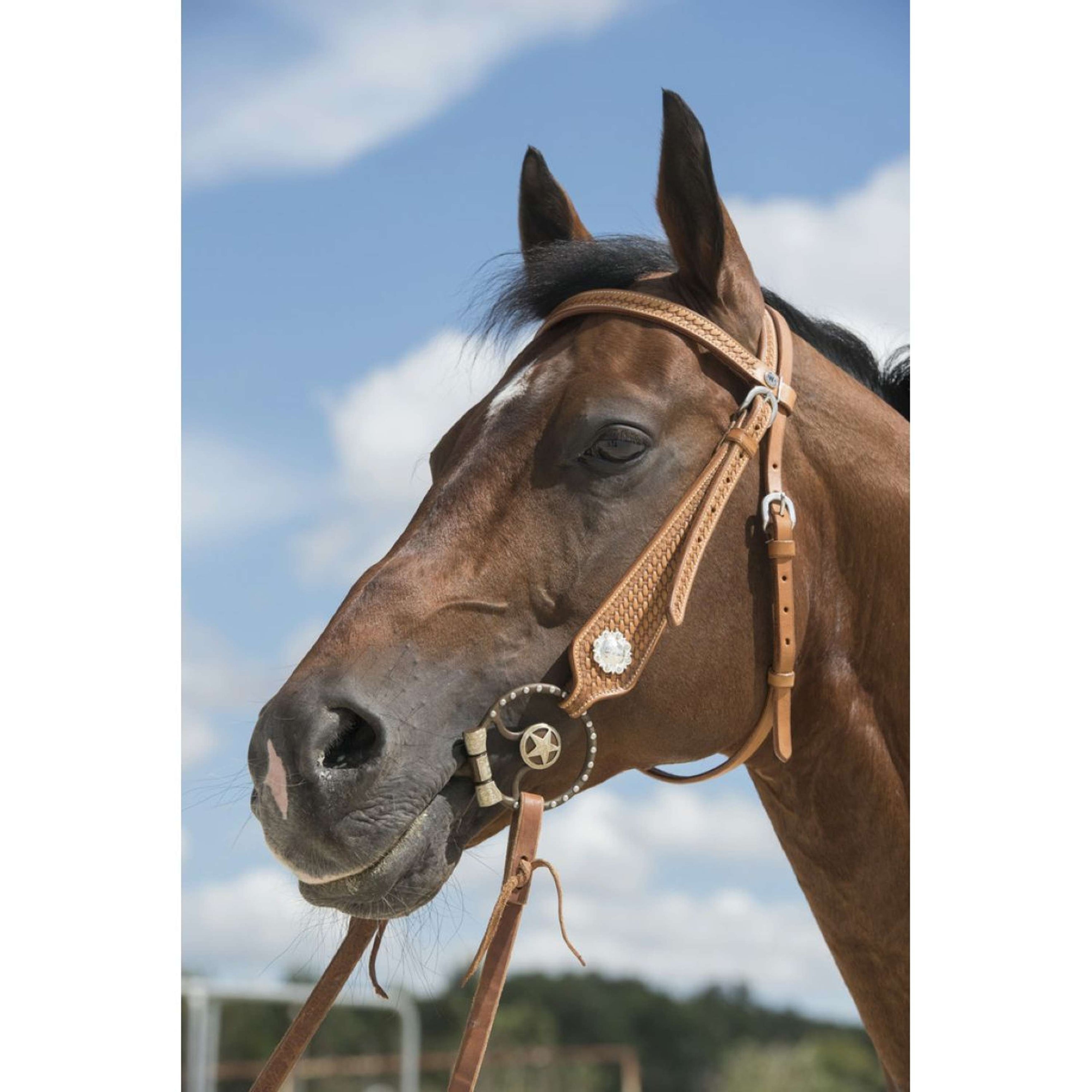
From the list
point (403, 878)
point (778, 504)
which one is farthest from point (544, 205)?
point (403, 878)

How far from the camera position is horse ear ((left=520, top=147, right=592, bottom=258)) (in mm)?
2381

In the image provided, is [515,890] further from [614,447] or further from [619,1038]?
[619,1038]

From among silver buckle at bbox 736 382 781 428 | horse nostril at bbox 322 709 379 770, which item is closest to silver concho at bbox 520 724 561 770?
horse nostril at bbox 322 709 379 770

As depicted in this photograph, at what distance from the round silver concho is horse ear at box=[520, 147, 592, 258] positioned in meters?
1.02

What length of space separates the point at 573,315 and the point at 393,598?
1.97 feet

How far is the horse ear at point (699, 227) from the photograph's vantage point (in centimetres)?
191

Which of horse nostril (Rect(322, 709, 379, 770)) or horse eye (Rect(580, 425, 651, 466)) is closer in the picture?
horse nostril (Rect(322, 709, 379, 770))

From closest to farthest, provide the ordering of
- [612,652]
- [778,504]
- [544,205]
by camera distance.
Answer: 1. [612,652]
2. [778,504]
3. [544,205]

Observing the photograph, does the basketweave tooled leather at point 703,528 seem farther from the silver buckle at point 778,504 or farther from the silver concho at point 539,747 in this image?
the silver concho at point 539,747

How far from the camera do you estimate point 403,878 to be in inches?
64.6

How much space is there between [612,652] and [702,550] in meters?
0.20

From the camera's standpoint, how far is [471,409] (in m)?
2.00

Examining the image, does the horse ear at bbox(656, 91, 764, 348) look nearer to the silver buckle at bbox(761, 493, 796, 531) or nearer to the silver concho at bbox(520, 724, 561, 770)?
the silver buckle at bbox(761, 493, 796, 531)
